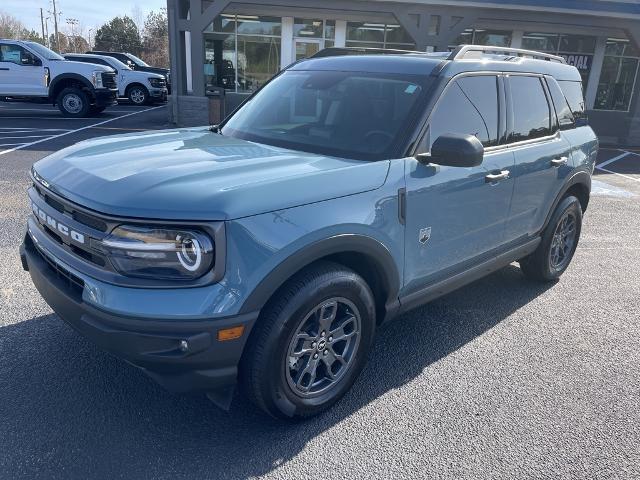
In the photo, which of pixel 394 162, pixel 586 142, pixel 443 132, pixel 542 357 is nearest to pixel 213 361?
pixel 394 162

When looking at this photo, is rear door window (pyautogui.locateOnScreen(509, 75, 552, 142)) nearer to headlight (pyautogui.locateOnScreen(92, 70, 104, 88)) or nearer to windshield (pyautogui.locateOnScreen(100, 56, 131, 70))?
headlight (pyautogui.locateOnScreen(92, 70, 104, 88))

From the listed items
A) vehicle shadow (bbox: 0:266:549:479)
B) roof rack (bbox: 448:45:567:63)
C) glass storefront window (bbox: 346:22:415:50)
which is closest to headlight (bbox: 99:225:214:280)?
vehicle shadow (bbox: 0:266:549:479)

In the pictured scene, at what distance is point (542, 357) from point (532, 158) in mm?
1459

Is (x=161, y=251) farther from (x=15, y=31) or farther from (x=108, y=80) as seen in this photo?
(x=15, y=31)

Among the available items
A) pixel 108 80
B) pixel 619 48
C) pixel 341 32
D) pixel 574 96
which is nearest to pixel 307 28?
pixel 341 32

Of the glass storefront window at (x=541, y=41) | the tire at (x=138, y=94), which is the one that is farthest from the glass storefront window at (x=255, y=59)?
the glass storefront window at (x=541, y=41)

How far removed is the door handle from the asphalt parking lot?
1150mm

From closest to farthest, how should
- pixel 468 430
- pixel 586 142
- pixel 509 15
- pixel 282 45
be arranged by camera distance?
pixel 468 430, pixel 586 142, pixel 509 15, pixel 282 45

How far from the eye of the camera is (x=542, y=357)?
3621 millimetres

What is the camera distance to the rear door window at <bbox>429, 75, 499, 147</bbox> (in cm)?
326

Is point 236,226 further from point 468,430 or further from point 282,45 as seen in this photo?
point 282,45

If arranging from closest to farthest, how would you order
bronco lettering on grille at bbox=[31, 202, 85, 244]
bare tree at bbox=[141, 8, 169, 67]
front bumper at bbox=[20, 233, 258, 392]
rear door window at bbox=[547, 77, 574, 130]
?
front bumper at bbox=[20, 233, 258, 392] < bronco lettering on grille at bbox=[31, 202, 85, 244] < rear door window at bbox=[547, 77, 574, 130] < bare tree at bbox=[141, 8, 169, 67]

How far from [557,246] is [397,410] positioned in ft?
8.94

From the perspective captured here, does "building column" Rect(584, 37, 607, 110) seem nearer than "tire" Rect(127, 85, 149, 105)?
Yes
